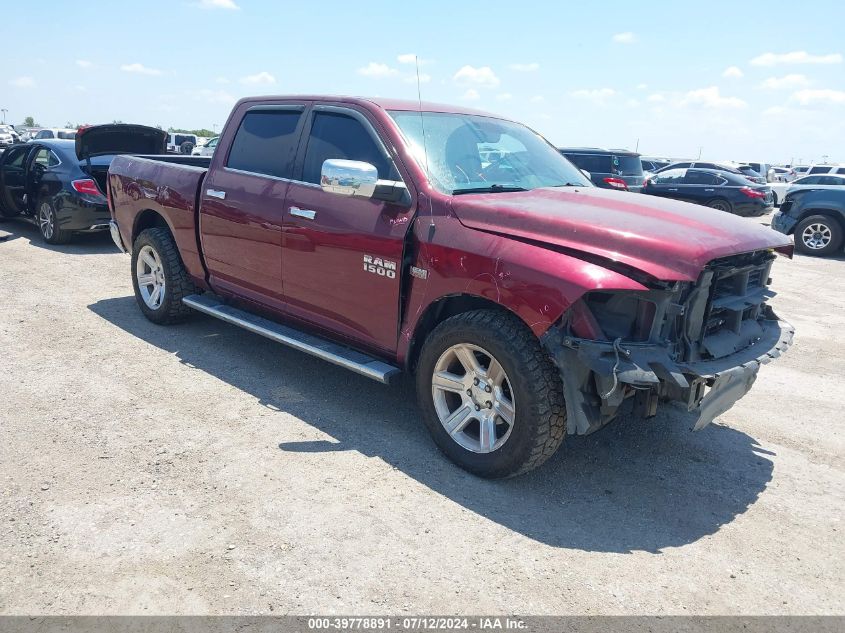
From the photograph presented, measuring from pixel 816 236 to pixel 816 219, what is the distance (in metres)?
0.34

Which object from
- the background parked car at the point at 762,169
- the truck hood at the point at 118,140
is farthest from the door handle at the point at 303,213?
the background parked car at the point at 762,169

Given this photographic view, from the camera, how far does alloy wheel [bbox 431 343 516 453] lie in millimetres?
3594

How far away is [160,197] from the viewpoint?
5.86m

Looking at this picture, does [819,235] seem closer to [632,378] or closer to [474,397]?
[474,397]

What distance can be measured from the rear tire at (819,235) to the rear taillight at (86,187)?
12.6 metres

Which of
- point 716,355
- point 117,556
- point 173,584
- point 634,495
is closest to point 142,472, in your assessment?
point 117,556

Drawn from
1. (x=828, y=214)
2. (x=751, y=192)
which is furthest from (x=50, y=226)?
(x=751, y=192)

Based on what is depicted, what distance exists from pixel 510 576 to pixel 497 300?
4.38 ft

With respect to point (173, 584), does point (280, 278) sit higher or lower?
higher

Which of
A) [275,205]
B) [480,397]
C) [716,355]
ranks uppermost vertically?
[275,205]

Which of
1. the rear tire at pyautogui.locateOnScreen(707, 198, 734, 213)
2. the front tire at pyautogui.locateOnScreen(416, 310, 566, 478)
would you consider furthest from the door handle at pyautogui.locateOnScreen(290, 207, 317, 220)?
the rear tire at pyautogui.locateOnScreen(707, 198, 734, 213)

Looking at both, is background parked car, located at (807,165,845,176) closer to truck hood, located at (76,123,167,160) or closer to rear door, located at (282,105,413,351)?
truck hood, located at (76,123,167,160)

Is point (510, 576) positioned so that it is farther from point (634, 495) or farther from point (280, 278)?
point (280, 278)

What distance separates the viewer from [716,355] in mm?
3449
